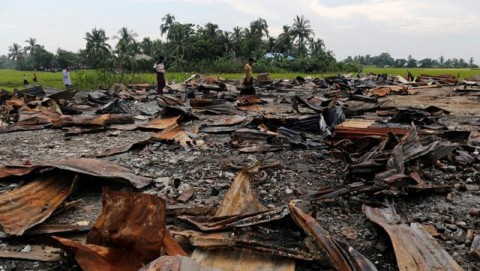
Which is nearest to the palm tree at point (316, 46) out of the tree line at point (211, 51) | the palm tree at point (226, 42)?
the tree line at point (211, 51)

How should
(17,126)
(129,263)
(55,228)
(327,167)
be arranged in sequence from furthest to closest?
(17,126) < (327,167) < (55,228) < (129,263)

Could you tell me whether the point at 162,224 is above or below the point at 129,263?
above

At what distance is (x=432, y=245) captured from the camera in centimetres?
250

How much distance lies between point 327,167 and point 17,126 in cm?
619

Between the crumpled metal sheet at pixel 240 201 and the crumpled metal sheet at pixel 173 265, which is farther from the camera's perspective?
the crumpled metal sheet at pixel 240 201

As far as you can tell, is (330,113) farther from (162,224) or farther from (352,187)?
(162,224)

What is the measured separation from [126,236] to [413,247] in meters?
1.85

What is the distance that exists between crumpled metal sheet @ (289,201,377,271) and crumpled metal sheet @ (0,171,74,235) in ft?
6.75

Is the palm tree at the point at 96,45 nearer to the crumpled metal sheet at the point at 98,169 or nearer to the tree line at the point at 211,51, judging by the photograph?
the tree line at the point at 211,51

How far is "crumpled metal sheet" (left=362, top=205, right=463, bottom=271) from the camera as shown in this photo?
229 cm

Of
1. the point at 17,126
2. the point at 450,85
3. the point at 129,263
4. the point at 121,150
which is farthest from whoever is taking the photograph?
the point at 450,85

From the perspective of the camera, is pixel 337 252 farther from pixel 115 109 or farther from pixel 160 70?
pixel 160 70

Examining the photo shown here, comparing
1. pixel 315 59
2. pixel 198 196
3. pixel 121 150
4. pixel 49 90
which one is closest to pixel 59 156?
pixel 121 150

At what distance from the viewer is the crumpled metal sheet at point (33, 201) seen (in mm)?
2887
